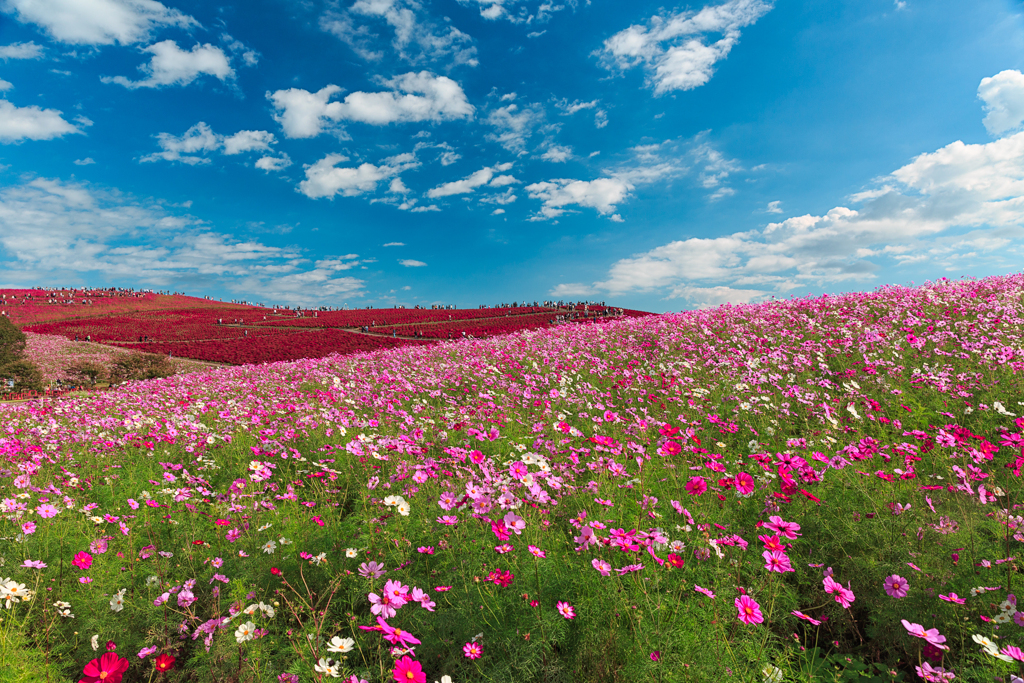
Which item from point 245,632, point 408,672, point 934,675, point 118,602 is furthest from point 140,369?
point 934,675

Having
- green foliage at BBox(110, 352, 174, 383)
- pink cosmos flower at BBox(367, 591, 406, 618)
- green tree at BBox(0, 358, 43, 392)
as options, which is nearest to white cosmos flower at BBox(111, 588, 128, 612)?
pink cosmos flower at BBox(367, 591, 406, 618)

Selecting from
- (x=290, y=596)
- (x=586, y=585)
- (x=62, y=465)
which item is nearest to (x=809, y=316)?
(x=586, y=585)

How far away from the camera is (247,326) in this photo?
3844cm

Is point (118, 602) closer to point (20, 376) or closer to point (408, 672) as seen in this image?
point (408, 672)

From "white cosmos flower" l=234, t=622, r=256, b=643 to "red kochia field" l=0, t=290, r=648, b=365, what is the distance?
18.3 metres

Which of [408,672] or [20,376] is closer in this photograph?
[408,672]

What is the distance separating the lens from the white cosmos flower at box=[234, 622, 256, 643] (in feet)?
7.30

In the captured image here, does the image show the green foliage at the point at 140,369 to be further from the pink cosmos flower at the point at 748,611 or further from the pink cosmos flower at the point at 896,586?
the pink cosmos flower at the point at 896,586

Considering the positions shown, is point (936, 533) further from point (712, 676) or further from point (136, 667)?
point (136, 667)

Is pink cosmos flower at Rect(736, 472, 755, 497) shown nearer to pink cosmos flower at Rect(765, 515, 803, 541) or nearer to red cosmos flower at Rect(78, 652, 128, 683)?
pink cosmos flower at Rect(765, 515, 803, 541)

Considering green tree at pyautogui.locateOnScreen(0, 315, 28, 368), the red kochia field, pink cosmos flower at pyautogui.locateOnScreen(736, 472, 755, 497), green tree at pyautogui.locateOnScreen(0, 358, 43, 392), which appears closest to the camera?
pink cosmos flower at pyautogui.locateOnScreen(736, 472, 755, 497)

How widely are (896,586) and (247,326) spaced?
44.1 metres

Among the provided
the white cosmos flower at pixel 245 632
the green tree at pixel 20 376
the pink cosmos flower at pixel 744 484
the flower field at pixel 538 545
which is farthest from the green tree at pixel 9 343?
the pink cosmos flower at pixel 744 484

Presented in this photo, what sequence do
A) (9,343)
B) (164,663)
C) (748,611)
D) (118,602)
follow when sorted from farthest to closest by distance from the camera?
(9,343) → (118,602) → (164,663) → (748,611)
